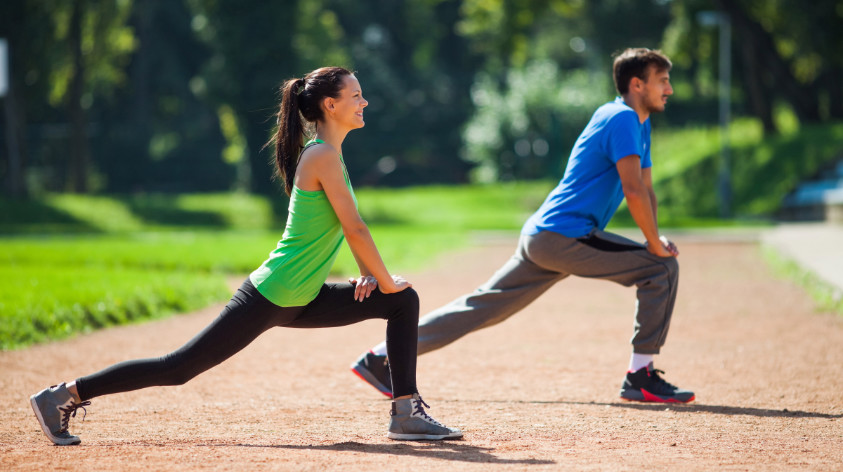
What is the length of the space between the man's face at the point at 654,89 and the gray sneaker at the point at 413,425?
86.7 inches

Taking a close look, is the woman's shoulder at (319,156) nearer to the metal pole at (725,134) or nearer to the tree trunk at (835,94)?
the metal pole at (725,134)

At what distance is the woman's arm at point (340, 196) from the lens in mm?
4524

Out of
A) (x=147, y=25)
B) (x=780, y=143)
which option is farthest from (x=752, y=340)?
(x=147, y=25)

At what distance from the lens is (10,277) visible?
12.4 meters

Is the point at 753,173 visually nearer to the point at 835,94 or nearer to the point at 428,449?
the point at 835,94

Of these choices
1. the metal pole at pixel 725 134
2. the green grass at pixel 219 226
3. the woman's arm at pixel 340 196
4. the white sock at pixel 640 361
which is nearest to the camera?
the woman's arm at pixel 340 196

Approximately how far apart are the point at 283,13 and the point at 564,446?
1209 inches

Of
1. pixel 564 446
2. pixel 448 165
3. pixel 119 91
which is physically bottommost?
pixel 564 446

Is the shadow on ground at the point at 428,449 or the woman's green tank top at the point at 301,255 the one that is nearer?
the shadow on ground at the point at 428,449

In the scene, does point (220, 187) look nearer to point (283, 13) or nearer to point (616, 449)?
point (283, 13)

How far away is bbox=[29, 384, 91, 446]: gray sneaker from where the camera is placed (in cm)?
458

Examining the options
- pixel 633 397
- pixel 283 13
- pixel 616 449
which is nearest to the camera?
pixel 616 449

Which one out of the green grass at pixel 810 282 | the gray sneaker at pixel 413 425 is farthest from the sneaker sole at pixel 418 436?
the green grass at pixel 810 282

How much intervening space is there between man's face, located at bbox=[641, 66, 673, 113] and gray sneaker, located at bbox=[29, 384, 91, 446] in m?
3.30
